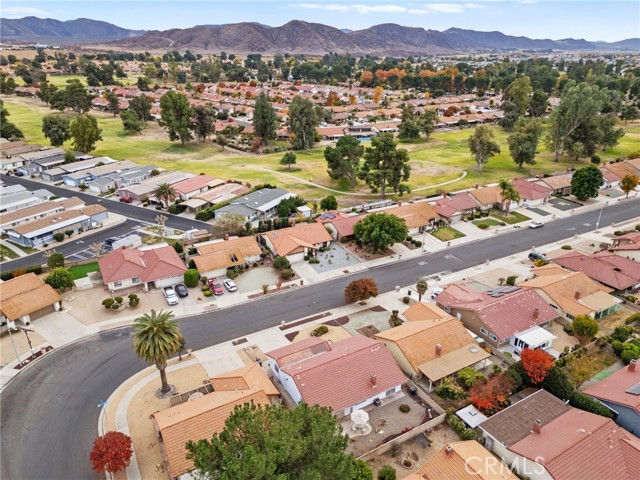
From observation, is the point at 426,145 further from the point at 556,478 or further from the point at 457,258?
the point at 556,478

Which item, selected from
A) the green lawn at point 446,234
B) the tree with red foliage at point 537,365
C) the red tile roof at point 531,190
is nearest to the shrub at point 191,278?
the green lawn at point 446,234

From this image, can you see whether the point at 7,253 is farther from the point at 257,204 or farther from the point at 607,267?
the point at 607,267

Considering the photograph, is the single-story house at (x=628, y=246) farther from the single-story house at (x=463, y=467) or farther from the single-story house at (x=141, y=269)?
the single-story house at (x=141, y=269)

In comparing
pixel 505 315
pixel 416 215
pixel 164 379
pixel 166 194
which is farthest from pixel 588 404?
pixel 166 194

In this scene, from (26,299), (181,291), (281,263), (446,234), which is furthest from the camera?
(446,234)

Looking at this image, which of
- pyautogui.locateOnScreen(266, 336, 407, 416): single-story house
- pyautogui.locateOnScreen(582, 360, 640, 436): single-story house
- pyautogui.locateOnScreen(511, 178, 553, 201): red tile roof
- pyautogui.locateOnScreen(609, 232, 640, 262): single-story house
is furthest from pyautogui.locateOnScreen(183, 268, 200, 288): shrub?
pyautogui.locateOnScreen(511, 178, 553, 201): red tile roof

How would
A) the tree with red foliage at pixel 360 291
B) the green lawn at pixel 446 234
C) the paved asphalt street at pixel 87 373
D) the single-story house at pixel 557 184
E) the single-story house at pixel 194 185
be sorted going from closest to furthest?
the paved asphalt street at pixel 87 373, the tree with red foliage at pixel 360 291, the green lawn at pixel 446 234, the single-story house at pixel 194 185, the single-story house at pixel 557 184
